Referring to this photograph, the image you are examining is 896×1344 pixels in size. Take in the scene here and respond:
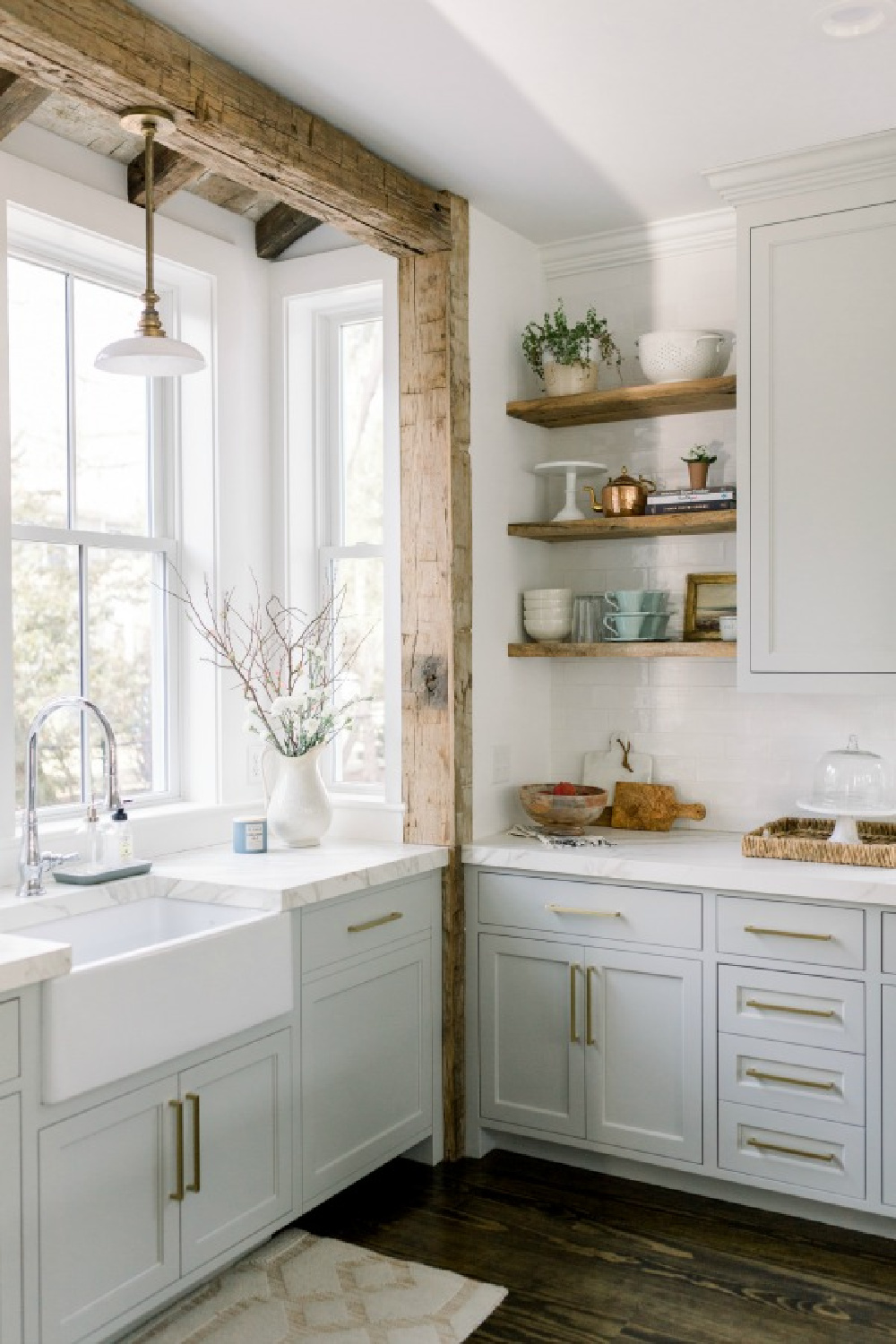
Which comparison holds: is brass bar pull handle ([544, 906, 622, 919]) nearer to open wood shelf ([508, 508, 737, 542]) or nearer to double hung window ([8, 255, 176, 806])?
open wood shelf ([508, 508, 737, 542])

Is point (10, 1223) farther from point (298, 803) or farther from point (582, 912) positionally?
point (582, 912)

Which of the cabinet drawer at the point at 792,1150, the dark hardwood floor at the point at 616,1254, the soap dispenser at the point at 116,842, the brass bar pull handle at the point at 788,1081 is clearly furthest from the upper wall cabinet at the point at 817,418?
the soap dispenser at the point at 116,842

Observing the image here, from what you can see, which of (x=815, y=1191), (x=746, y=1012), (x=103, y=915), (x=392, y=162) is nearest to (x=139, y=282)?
(x=392, y=162)

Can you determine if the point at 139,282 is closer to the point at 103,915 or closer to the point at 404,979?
the point at 103,915

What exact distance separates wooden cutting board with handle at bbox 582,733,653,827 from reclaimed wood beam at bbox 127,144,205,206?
6.75ft

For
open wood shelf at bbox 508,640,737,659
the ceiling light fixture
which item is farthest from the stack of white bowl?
the ceiling light fixture

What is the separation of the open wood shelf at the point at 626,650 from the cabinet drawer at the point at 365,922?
780 mm

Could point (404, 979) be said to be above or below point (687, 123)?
below

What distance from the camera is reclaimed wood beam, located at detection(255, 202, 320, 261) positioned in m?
3.64

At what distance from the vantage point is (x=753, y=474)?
3.20 metres

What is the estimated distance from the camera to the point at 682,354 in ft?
11.3

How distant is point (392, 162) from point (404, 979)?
216 centimetres

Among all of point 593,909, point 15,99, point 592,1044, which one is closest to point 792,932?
point 593,909

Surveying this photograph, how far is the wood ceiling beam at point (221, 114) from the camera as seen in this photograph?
2197mm
